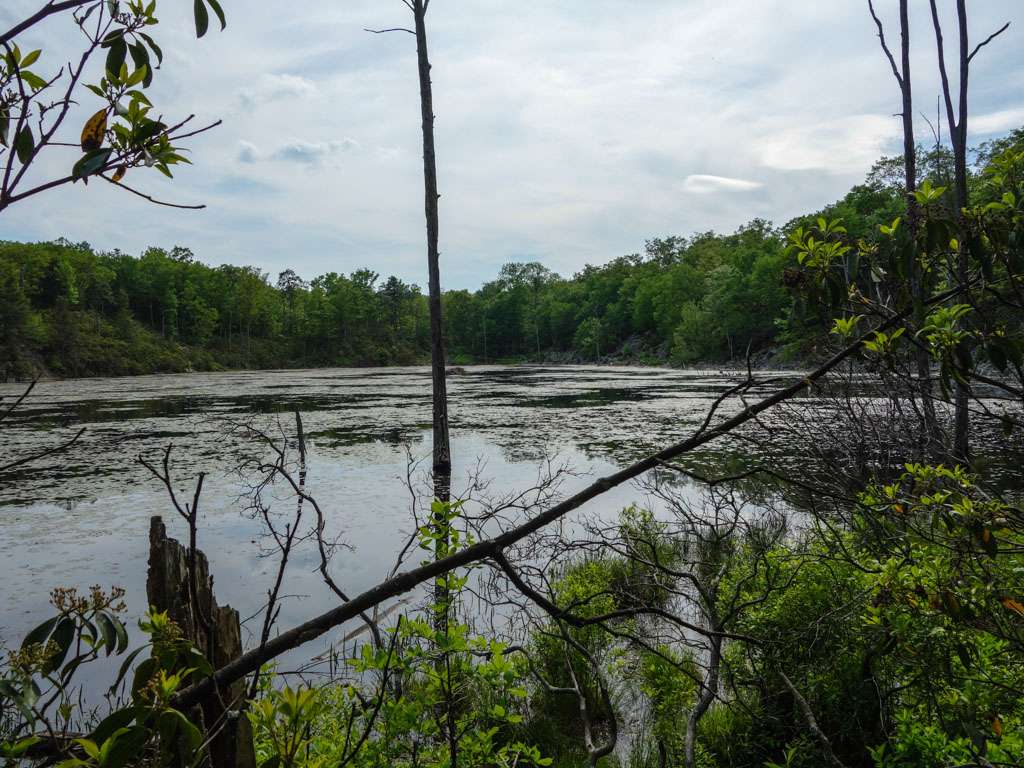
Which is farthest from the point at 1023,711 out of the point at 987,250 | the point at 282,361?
the point at 282,361

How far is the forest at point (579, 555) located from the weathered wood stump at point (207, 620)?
2 cm

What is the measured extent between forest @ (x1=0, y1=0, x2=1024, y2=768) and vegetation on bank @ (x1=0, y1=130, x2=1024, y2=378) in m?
36.9

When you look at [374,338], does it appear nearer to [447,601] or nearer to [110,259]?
[110,259]

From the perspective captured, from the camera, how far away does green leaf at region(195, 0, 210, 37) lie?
1.04 metres

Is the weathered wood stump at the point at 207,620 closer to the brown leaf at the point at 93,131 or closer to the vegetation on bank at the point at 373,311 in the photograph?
the brown leaf at the point at 93,131

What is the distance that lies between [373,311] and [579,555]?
11654 cm

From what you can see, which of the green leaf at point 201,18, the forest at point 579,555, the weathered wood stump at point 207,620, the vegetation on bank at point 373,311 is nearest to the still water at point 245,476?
the forest at point 579,555

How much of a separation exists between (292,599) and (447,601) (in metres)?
5.01

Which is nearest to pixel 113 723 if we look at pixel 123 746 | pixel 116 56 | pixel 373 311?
pixel 123 746

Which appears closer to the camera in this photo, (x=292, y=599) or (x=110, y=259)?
(x=292, y=599)

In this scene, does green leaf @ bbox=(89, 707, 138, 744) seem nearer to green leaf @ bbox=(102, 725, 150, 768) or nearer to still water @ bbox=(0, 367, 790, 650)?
green leaf @ bbox=(102, 725, 150, 768)

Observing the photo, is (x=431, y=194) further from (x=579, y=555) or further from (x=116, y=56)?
(x=116, y=56)

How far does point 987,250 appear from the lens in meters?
1.87

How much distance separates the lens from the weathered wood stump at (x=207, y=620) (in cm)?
195
